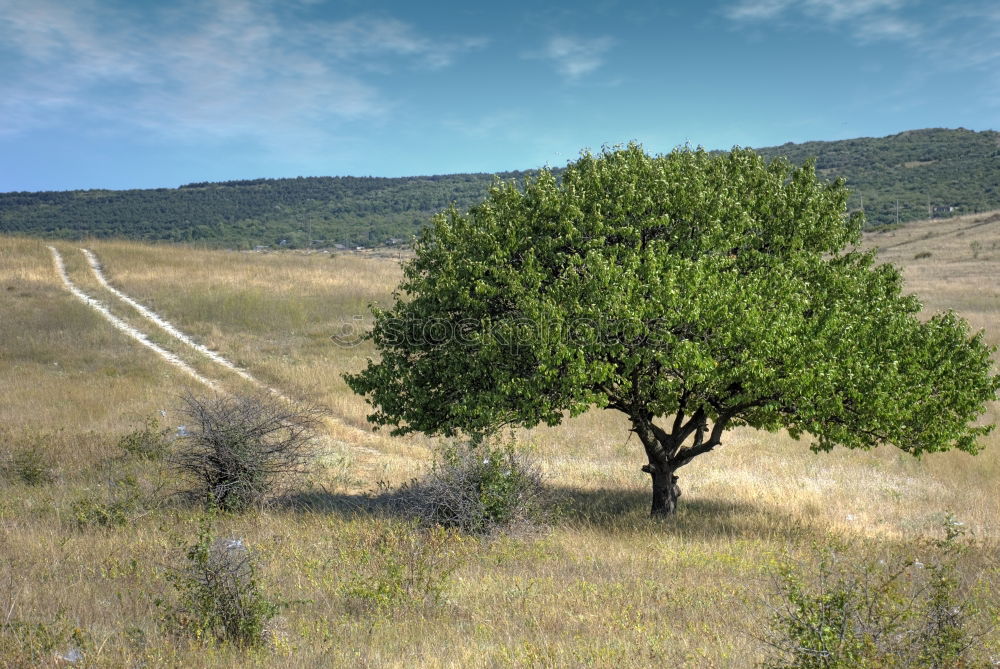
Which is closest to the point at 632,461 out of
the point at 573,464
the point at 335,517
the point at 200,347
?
the point at 573,464

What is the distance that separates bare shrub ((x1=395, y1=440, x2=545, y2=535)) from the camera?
1426cm

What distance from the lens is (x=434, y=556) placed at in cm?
1143

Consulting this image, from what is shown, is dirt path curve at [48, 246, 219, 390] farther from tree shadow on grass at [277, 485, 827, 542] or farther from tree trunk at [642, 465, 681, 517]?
tree trunk at [642, 465, 681, 517]

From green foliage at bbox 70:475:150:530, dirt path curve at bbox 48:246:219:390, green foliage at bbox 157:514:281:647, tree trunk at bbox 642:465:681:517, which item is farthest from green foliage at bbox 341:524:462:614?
dirt path curve at bbox 48:246:219:390

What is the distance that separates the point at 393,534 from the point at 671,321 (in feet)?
20.5

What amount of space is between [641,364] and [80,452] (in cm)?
1549

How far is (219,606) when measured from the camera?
803cm

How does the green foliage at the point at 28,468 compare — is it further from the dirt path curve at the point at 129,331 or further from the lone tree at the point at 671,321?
the dirt path curve at the point at 129,331

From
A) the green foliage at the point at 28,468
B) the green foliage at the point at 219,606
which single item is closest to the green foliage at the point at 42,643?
the green foliage at the point at 219,606

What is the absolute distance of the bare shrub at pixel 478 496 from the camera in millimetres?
14265

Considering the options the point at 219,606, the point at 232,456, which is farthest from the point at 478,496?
the point at 219,606

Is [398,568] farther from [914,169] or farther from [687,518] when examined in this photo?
[914,169]

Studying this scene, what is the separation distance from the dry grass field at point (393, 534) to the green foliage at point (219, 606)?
0.21 meters

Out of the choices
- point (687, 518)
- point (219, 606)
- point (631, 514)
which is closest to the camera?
point (219, 606)
